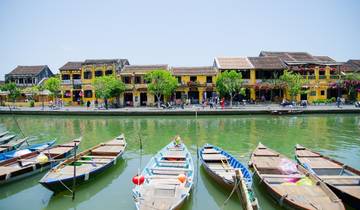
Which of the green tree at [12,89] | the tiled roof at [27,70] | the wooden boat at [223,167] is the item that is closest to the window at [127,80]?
the green tree at [12,89]

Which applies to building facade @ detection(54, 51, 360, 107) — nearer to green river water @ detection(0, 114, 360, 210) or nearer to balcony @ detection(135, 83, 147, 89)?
balcony @ detection(135, 83, 147, 89)

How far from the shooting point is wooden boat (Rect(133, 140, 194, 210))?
21.8 ft

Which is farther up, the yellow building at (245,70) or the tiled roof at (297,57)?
the tiled roof at (297,57)

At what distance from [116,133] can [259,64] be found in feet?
83.5

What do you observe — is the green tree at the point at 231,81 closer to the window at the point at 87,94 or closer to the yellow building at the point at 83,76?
the yellow building at the point at 83,76

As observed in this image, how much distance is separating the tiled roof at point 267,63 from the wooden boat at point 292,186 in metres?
28.5

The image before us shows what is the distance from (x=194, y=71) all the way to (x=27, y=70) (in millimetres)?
31466

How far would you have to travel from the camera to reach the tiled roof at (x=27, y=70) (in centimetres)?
4603

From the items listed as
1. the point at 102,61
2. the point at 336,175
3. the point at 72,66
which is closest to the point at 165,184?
the point at 336,175

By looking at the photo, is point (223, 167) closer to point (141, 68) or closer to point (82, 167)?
point (82, 167)

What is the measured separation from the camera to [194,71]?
37969mm

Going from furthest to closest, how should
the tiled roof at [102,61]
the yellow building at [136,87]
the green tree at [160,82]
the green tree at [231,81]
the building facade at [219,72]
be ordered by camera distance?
the tiled roof at [102,61]
the yellow building at [136,87]
the building facade at [219,72]
the green tree at [160,82]
the green tree at [231,81]

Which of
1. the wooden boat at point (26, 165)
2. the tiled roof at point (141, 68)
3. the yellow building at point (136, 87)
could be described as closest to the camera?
the wooden boat at point (26, 165)

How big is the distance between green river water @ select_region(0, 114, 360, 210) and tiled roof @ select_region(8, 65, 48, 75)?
53.3 feet
